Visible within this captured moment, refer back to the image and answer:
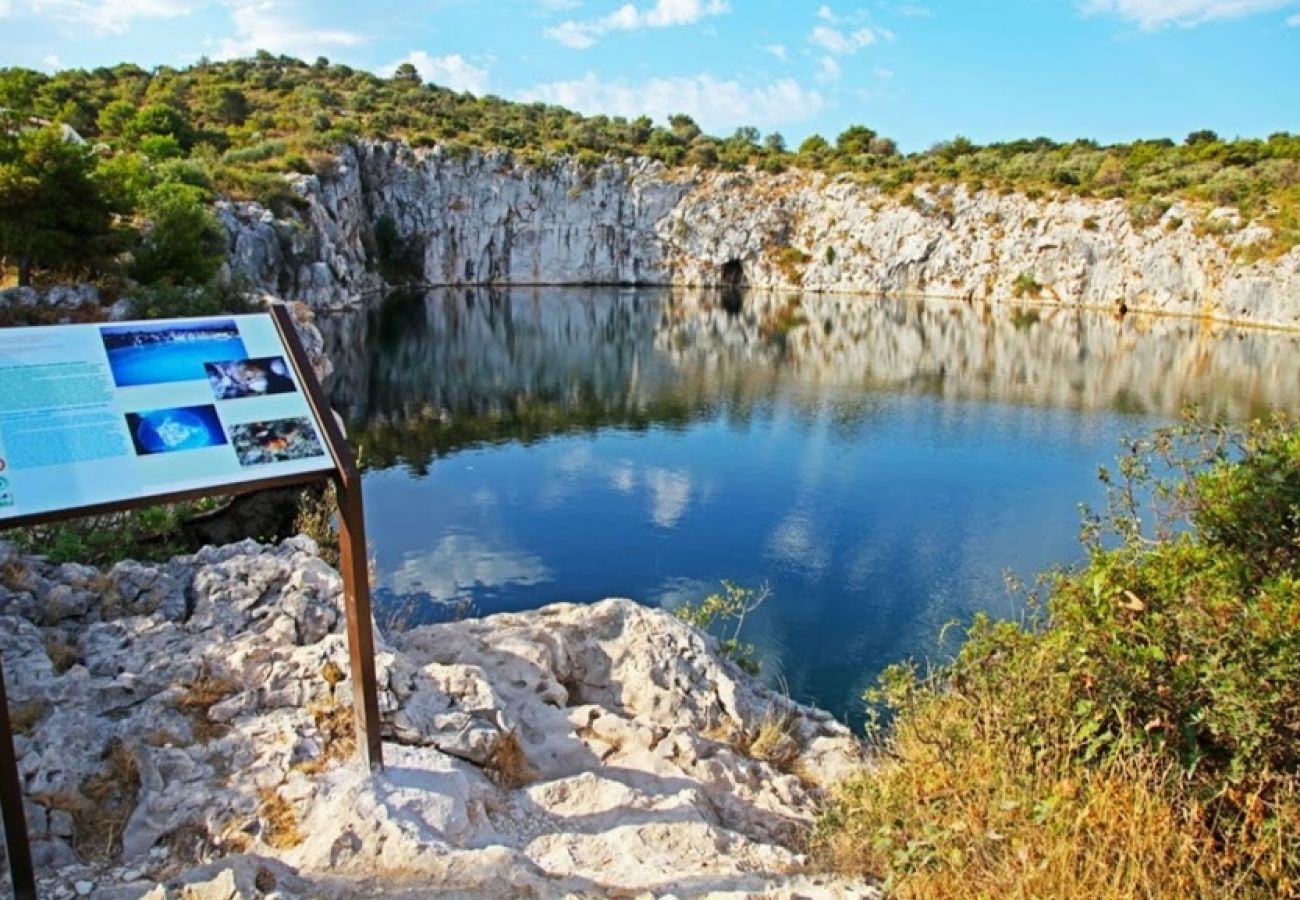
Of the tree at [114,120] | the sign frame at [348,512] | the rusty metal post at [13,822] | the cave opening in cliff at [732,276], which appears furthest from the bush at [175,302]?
the cave opening in cliff at [732,276]

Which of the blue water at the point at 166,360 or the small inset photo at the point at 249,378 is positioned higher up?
the blue water at the point at 166,360

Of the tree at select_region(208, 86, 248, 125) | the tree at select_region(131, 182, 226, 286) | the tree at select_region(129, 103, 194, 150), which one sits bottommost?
the tree at select_region(131, 182, 226, 286)

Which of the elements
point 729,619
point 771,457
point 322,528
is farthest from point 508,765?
point 771,457

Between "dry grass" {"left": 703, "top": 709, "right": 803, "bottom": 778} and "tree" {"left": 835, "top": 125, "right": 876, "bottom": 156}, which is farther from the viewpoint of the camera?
"tree" {"left": 835, "top": 125, "right": 876, "bottom": 156}

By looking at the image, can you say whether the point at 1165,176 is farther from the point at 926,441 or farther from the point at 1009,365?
the point at 926,441

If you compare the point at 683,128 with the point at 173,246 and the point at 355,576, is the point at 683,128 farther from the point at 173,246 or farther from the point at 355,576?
the point at 355,576

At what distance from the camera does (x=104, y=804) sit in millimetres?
5191

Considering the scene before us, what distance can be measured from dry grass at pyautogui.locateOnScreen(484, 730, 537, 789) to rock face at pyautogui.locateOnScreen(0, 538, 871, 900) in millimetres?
→ 19

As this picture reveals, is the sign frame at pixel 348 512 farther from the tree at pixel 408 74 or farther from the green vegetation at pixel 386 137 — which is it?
the tree at pixel 408 74

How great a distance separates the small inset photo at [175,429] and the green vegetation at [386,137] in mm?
20190

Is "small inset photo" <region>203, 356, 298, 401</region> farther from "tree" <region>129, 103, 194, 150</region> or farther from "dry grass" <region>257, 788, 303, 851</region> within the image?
"tree" <region>129, 103, 194, 150</region>

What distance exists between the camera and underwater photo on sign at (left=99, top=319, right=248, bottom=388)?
4.95m

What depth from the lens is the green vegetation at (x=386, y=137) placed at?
29.9 m

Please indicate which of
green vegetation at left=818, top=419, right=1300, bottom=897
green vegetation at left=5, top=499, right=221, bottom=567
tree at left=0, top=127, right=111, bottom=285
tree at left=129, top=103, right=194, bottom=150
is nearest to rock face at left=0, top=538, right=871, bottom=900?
green vegetation at left=818, top=419, right=1300, bottom=897
